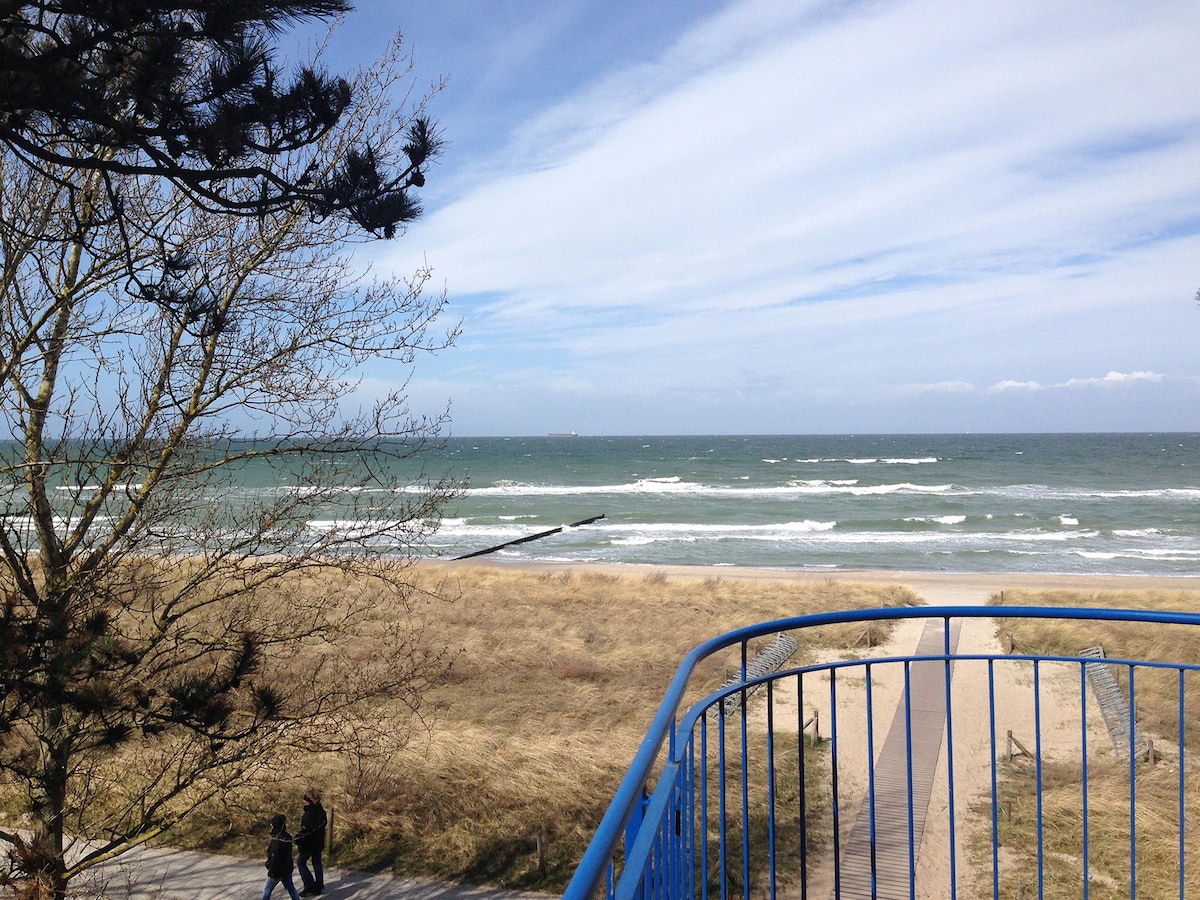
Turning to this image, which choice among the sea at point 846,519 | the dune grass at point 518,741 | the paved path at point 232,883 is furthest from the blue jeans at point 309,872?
the sea at point 846,519

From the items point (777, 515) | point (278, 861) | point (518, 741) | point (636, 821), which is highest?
point (636, 821)

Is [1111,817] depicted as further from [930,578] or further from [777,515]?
[777,515]

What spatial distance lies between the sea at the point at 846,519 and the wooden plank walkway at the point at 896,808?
774cm

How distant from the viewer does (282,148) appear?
3.74m

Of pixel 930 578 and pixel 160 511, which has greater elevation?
pixel 160 511

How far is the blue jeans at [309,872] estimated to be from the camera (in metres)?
8.13

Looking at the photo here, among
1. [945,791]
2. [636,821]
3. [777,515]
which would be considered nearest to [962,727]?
[945,791]

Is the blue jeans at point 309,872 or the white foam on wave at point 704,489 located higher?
the white foam on wave at point 704,489

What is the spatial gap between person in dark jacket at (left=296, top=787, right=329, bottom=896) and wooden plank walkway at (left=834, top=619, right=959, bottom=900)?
484cm

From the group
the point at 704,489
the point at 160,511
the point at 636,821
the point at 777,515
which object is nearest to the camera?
the point at 636,821

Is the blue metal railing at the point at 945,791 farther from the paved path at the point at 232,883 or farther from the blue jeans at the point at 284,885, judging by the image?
the blue jeans at the point at 284,885

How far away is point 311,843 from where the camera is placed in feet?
26.7

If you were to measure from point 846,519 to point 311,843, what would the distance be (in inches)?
1532

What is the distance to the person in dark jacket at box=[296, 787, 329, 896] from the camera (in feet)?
26.6
